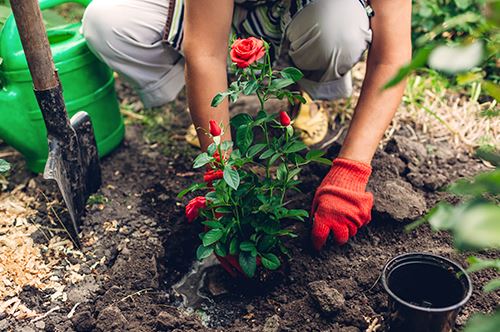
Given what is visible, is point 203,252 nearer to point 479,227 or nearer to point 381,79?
point 381,79

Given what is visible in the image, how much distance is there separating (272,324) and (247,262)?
0.58 feet

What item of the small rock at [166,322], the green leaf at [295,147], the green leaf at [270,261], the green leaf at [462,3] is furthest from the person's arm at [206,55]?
the green leaf at [462,3]

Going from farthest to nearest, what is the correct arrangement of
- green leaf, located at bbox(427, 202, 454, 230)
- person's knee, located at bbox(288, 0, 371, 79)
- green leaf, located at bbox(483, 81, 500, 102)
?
person's knee, located at bbox(288, 0, 371, 79) → green leaf, located at bbox(483, 81, 500, 102) → green leaf, located at bbox(427, 202, 454, 230)

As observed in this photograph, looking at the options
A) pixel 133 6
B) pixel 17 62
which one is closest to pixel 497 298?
pixel 133 6

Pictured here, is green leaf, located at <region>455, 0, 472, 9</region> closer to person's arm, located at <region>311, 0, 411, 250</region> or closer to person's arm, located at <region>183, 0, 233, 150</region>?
person's arm, located at <region>311, 0, 411, 250</region>

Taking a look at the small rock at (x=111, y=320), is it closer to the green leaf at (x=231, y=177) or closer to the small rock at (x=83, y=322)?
the small rock at (x=83, y=322)

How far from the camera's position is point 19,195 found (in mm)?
2217

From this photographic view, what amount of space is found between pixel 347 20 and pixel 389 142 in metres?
0.50

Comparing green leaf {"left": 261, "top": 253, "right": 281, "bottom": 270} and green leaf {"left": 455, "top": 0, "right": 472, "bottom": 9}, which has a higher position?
green leaf {"left": 455, "top": 0, "right": 472, "bottom": 9}

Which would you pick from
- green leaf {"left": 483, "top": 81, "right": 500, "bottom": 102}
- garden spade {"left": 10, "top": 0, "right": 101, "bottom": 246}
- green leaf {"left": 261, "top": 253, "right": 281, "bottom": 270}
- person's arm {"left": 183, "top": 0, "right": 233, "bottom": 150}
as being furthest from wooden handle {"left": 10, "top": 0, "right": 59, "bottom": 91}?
green leaf {"left": 483, "top": 81, "right": 500, "bottom": 102}

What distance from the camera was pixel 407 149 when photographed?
2184mm

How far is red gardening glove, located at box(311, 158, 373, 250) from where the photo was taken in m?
1.72

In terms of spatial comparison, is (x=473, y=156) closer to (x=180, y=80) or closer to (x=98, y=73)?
(x=180, y=80)

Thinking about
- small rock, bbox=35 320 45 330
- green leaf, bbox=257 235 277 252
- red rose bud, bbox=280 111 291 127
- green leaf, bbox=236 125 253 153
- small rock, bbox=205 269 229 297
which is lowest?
small rock, bbox=205 269 229 297
